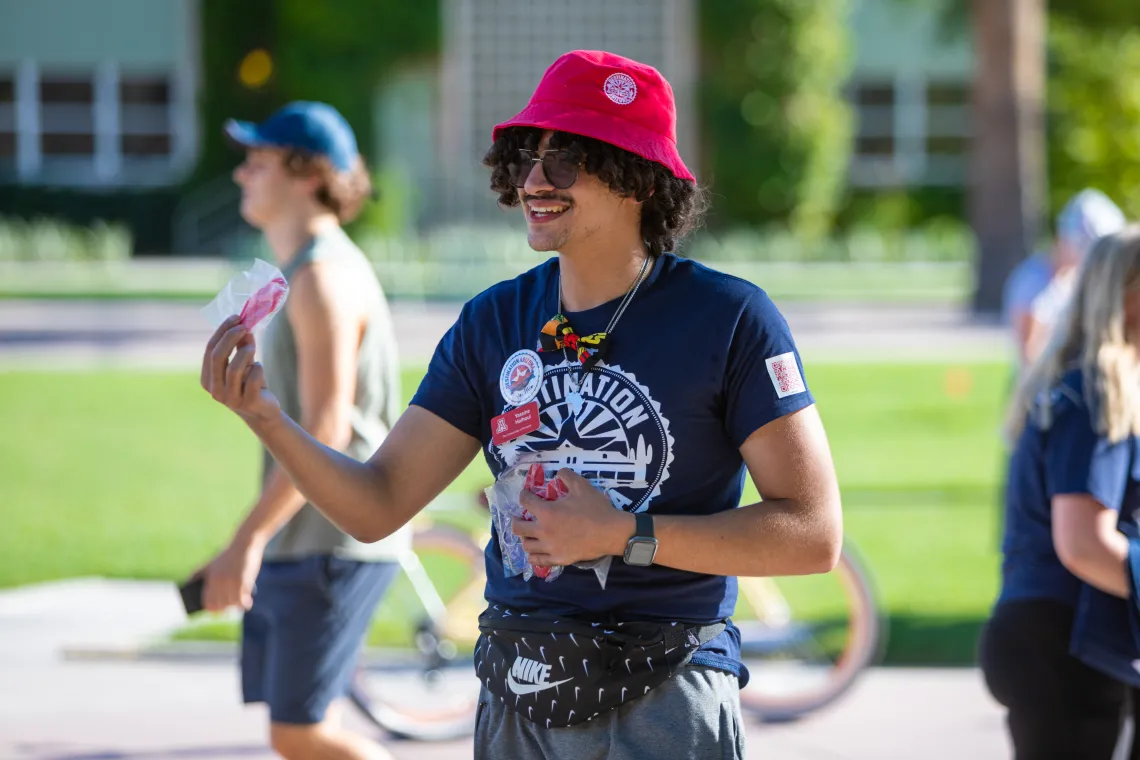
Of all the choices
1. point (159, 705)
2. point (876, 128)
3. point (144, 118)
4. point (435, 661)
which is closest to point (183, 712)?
point (159, 705)

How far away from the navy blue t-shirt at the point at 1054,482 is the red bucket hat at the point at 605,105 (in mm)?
1258

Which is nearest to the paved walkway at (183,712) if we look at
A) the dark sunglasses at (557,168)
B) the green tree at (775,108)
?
the dark sunglasses at (557,168)

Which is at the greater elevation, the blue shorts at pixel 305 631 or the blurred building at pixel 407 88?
the blurred building at pixel 407 88

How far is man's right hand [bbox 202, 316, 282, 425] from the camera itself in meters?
2.62

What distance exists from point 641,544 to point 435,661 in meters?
3.75

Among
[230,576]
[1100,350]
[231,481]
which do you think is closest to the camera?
[1100,350]

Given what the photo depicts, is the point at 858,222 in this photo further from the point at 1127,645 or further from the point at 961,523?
the point at 1127,645

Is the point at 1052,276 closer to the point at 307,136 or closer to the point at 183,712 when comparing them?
the point at 307,136

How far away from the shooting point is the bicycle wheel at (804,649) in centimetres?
610

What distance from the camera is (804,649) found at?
6273 millimetres

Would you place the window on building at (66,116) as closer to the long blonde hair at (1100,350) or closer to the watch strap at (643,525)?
the long blonde hair at (1100,350)

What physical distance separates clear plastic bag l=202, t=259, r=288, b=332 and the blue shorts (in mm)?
1393

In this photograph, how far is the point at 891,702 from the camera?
620 centimetres

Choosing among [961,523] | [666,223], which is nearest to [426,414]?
[666,223]
